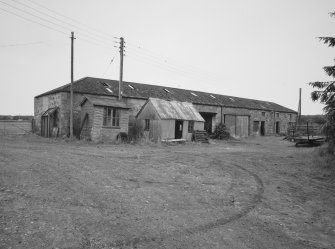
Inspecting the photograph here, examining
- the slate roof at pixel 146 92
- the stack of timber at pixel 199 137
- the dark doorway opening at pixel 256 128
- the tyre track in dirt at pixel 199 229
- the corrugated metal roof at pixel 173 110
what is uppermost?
the slate roof at pixel 146 92

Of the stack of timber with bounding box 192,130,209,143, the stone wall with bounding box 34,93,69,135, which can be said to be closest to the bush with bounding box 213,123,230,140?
the stack of timber with bounding box 192,130,209,143

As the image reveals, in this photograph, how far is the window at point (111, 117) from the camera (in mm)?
21906

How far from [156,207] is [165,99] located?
23.6 meters

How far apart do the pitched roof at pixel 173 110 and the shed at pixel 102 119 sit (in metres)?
3.03

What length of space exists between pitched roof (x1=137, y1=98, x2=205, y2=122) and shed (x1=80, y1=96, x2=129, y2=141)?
3.03m

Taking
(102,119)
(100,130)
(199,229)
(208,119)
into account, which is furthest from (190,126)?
(199,229)

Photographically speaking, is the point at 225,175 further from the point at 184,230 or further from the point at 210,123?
the point at 210,123

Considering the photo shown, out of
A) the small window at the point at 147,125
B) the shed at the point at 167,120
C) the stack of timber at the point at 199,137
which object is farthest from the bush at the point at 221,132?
the small window at the point at 147,125

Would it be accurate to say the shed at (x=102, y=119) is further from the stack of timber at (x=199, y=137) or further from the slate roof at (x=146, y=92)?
the stack of timber at (x=199, y=137)

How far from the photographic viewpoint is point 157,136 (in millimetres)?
23125

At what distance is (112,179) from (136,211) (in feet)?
9.16

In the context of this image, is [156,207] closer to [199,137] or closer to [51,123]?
[199,137]

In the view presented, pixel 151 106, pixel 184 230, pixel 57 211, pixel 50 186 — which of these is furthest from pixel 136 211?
pixel 151 106

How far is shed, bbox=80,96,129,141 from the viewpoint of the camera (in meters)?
21.3
